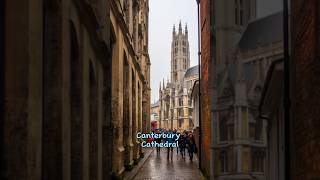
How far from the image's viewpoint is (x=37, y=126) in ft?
28.9

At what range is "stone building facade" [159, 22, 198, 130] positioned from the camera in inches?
5143

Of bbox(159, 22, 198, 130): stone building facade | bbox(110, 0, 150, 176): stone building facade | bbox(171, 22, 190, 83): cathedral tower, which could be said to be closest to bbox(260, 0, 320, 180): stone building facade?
bbox(110, 0, 150, 176): stone building facade

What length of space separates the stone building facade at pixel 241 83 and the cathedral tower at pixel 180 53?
132m

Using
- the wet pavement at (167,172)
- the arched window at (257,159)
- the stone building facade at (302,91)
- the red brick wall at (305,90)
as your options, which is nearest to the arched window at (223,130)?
the arched window at (257,159)

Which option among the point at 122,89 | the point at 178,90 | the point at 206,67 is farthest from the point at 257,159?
the point at 178,90

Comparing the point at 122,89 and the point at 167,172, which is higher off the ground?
the point at 122,89

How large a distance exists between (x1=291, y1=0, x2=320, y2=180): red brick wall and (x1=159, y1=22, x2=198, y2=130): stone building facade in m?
112

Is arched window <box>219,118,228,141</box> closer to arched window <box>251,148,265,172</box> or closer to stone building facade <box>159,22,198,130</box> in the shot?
arched window <box>251,148,265,172</box>

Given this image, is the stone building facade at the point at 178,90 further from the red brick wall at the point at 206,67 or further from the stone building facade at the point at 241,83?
the stone building facade at the point at 241,83

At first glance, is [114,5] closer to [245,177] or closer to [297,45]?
[245,177]

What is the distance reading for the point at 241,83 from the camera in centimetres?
1114

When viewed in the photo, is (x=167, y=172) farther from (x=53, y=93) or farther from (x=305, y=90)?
(x=305, y=90)

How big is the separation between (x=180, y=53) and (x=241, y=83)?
137058 mm

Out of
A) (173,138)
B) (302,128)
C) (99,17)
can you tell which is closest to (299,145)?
(302,128)
